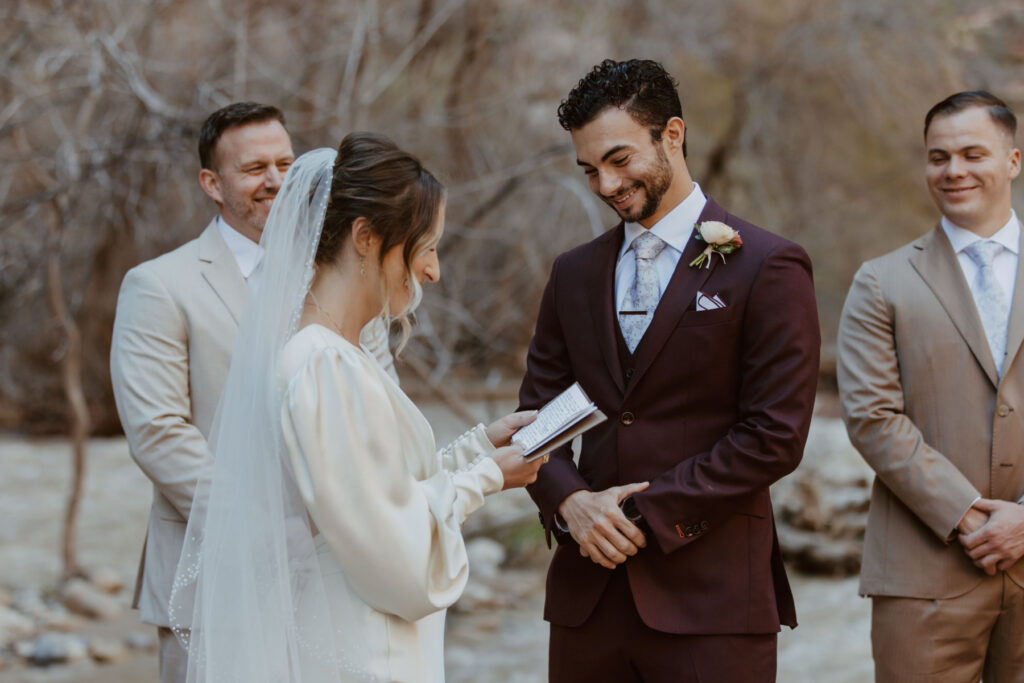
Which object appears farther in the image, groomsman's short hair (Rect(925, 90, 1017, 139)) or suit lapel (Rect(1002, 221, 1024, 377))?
groomsman's short hair (Rect(925, 90, 1017, 139))

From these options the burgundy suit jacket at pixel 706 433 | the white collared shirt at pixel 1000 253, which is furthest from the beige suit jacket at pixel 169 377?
the white collared shirt at pixel 1000 253

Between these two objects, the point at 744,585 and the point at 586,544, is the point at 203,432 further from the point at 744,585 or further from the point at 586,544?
the point at 744,585

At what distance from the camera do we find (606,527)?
2643 millimetres

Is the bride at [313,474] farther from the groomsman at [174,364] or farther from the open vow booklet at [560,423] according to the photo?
the groomsman at [174,364]

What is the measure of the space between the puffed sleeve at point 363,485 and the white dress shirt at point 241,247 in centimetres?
126

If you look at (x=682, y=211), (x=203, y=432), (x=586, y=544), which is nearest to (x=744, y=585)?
(x=586, y=544)

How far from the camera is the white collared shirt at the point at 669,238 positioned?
2824 millimetres

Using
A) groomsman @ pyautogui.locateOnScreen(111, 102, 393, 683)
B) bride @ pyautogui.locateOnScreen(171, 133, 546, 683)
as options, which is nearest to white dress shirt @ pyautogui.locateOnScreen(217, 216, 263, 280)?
groomsman @ pyautogui.locateOnScreen(111, 102, 393, 683)

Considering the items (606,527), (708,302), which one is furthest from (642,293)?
(606,527)

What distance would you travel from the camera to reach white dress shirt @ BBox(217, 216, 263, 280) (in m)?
3.35

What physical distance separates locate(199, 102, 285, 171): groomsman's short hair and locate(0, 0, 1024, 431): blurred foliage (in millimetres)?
2442

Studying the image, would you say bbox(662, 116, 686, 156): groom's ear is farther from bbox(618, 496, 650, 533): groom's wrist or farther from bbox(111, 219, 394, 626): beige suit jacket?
bbox(111, 219, 394, 626): beige suit jacket

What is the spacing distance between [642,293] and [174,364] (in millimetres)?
1393

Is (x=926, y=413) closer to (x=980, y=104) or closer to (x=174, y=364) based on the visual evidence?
(x=980, y=104)
